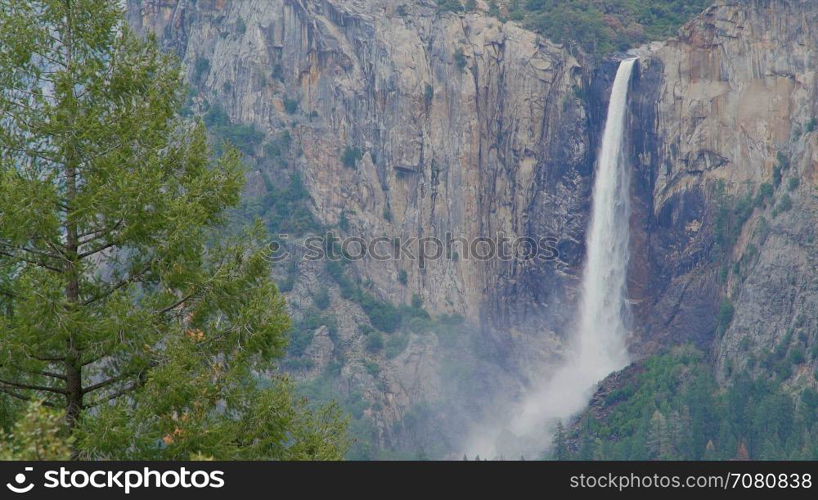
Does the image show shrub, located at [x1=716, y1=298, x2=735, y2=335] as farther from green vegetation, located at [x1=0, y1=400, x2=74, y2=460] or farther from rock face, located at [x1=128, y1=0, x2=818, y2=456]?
green vegetation, located at [x1=0, y1=400, x2=74, y2=460]

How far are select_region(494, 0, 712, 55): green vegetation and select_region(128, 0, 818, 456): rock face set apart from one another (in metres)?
1.93

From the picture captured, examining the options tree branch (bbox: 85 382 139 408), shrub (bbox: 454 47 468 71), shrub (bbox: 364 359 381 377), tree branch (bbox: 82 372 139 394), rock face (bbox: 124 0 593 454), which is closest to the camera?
tree branch (bbox: 85 382 139 408)

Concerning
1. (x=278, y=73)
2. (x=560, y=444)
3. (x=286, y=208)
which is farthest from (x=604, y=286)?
(x=278, y=73)

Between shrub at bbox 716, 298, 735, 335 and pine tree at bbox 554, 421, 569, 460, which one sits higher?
shrub at bbox 716, 298, 735, 335

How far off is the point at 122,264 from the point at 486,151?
111879mm

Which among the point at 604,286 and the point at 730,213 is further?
the point at 604,286

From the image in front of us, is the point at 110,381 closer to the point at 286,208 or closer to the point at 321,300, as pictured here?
the point at 321,300

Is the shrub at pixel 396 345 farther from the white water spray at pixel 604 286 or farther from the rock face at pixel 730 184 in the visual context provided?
the rock face at pixel 730 184

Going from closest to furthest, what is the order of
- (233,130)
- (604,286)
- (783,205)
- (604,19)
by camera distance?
(783,205), (604,286), (604,19), (233,130)

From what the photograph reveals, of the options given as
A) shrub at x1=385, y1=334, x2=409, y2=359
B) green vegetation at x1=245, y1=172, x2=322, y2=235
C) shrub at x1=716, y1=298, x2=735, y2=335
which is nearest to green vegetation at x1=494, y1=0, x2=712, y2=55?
green vegetation at x1=245, y1=172, x2=322, y2=235

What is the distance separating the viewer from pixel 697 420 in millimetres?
111688

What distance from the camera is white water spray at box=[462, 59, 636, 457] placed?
427ft
